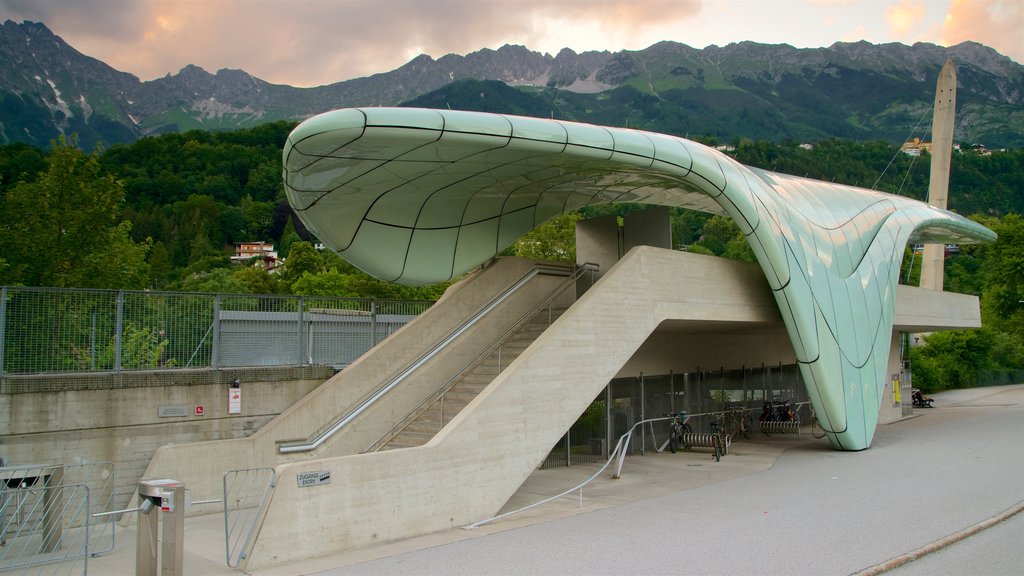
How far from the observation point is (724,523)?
11656 mm

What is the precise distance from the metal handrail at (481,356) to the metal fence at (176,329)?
2.73 m

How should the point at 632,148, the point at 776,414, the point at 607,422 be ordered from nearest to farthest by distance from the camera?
the point at 632,148, the point at 607,422, the point at 776,414

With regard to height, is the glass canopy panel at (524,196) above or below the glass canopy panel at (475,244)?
→ above

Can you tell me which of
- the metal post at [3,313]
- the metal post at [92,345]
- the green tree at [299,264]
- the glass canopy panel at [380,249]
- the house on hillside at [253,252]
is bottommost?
the metal post at [92,345]

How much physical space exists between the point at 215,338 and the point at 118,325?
1.76 m

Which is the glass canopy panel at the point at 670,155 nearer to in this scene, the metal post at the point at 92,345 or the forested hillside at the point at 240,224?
the metal post at the point at 92,345

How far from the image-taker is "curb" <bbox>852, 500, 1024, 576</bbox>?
354 inches

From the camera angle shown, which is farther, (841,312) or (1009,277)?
(1009,277)

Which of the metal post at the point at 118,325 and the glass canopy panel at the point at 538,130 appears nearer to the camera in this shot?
the glass canopy panel at the point at 538,130

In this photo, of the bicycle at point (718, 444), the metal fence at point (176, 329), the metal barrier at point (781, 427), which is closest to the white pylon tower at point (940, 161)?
the metal barrier at point (781, 427)

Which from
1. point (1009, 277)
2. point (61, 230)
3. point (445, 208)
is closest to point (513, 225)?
point (445, 208)

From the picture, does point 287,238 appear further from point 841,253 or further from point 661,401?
point 841,253

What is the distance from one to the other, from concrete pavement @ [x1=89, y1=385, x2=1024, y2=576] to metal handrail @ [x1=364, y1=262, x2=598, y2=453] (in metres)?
→ 2.52

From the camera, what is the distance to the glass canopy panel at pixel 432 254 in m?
17.1
